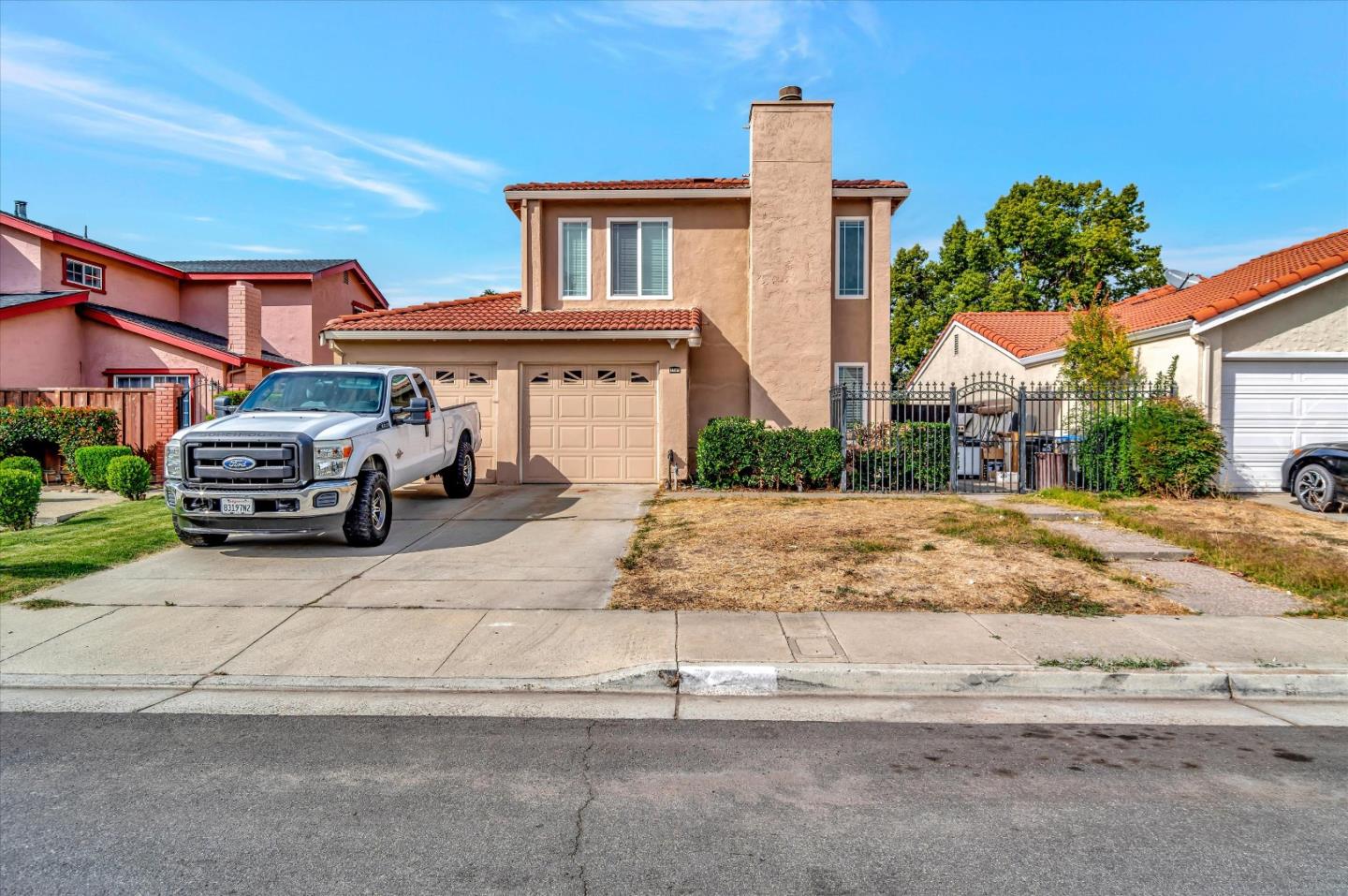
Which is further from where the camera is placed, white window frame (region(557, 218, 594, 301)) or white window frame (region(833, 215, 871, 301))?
white window frame (region(557, 218, 594, 301))

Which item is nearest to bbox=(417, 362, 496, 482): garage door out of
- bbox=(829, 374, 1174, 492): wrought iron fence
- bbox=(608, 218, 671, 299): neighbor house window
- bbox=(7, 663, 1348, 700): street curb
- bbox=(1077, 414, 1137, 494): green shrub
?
bbox=(608, 218, 671, 299): neighbor house window

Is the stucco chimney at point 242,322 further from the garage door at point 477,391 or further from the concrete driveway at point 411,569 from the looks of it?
Result: the concrete driveway at point 411,569

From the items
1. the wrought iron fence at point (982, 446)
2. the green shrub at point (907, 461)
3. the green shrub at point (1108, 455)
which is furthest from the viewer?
A: the green shrub at point (907, 461)

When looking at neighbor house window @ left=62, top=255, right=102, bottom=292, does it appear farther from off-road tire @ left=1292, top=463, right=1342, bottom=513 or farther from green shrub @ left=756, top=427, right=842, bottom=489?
off-road tire @ left=1292, top=463, right=1342, bottom=513

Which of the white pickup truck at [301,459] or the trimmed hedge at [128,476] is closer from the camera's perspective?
the white pickup truck at [301,459]

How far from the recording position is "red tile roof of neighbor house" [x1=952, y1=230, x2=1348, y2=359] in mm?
14609

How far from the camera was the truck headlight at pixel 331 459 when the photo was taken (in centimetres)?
928

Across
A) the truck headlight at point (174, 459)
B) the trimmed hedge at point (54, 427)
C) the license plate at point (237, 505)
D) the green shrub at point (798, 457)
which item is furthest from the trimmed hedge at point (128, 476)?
the green shrub at point (798, 457)

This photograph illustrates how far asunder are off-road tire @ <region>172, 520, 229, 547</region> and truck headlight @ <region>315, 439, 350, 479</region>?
4.86ft

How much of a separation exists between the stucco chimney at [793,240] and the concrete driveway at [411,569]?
622 centimetres

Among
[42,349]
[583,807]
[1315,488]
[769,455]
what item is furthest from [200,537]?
[1315,488]

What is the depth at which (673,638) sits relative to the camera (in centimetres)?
659

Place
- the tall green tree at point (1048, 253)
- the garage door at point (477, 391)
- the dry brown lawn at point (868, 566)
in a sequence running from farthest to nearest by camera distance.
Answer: the tall green tree at point (1048, 253) → the garage door at point (477, 391) → the dry brown lawn at point (868, 566)

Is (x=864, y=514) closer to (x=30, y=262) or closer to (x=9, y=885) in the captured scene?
(x=9, y=885)
